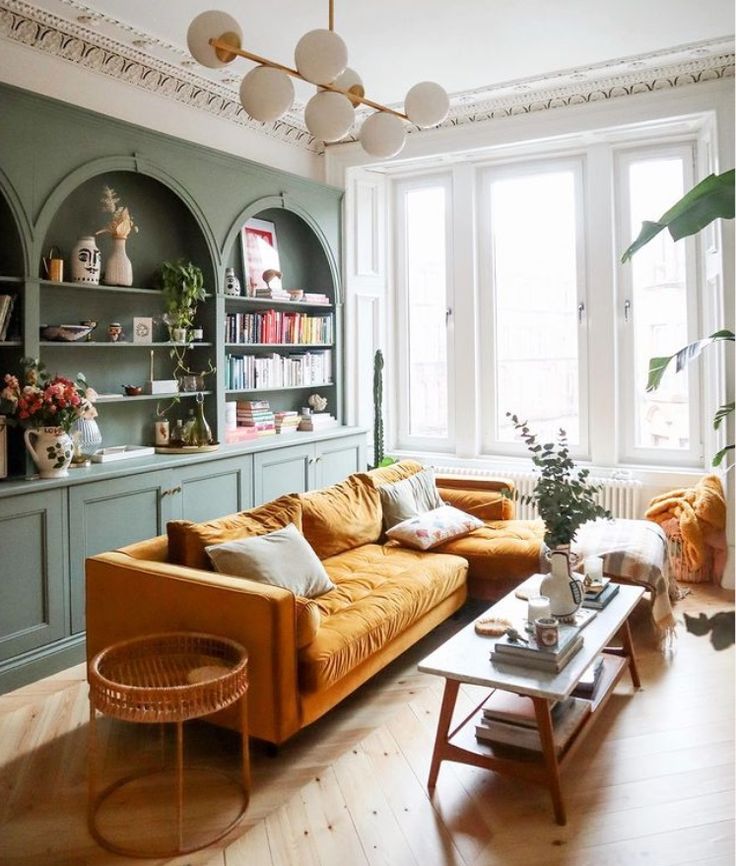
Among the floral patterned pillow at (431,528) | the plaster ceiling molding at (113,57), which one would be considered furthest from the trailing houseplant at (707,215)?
the plaster ceiling molding at (113,57)

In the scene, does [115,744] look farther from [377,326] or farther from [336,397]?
[377,326]

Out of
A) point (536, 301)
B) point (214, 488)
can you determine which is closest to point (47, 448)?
point (214, 488)

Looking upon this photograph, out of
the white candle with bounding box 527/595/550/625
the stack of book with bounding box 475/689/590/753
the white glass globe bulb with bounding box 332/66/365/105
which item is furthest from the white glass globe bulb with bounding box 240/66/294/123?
the stack of book with bounding box 475/689/590/753

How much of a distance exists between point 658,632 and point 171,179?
350 cm

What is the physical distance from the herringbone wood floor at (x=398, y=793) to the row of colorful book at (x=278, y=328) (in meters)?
2.46

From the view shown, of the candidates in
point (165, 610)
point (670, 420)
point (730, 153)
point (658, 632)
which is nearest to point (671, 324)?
point (670, 420)

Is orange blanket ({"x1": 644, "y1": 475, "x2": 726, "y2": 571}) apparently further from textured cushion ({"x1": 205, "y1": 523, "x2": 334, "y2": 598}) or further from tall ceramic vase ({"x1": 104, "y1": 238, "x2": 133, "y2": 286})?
tall ceramic vase ({"x1": 104, "y1": 238, "x2": 133, "y2": 286})

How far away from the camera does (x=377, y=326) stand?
240 inches

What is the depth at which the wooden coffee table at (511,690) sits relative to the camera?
2.43 metres

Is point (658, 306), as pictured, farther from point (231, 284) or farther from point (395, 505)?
point (231, 284)

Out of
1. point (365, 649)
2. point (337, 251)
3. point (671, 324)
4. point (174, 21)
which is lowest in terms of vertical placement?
point (365, 649)

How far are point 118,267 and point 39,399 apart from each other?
1001 millimetres

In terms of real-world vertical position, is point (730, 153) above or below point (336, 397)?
above

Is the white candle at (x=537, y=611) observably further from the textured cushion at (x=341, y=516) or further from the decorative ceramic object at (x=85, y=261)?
the decorative ceramic object at (x=85, y=261)
